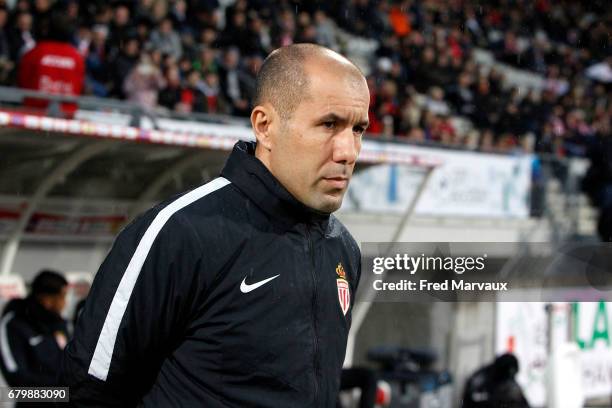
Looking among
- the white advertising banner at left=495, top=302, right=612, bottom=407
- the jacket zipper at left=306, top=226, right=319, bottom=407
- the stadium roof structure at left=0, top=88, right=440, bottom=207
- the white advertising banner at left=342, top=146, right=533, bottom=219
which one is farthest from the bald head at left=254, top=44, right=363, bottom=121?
the white advertising banner at left=495, top=302, right=612, bottom=407

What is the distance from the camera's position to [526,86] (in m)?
16.6

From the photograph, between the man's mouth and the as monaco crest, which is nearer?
the man's mouth

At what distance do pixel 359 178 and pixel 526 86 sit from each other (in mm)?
9459

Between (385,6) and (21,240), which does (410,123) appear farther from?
(21,240)

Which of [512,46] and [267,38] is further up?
[512,46]

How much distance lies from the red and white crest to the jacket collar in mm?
176

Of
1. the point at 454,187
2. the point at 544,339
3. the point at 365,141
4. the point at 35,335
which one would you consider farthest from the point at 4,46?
the point at 544,339

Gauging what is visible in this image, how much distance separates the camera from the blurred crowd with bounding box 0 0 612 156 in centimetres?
887

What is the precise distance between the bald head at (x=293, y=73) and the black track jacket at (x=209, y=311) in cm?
15

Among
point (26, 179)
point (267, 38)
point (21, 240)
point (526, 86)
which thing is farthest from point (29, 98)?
point (526, 86)

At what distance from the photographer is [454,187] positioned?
920 cm

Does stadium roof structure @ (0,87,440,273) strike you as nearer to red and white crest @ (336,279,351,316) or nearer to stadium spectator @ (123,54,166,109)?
stadium spectator @ (123,54,166,109)

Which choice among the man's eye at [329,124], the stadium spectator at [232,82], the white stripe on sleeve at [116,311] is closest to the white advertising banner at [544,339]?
the stadium spectator at [232,82]

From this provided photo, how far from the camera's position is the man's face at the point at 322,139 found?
1851mm
